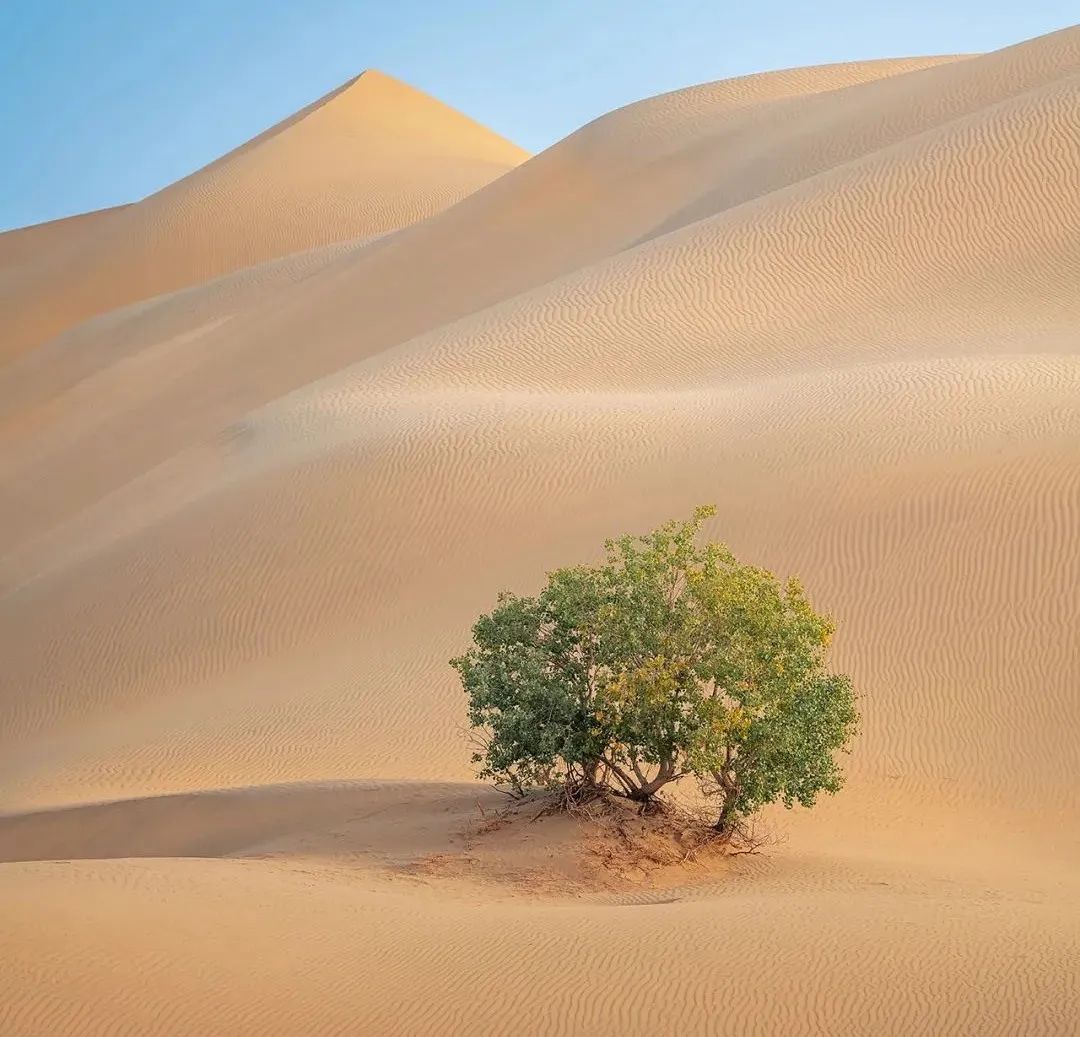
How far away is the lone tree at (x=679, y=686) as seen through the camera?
9609 mm

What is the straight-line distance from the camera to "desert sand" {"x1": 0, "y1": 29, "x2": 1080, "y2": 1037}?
7.21 m

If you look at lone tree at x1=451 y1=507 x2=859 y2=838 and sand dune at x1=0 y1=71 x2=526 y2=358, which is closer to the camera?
lone tree at x1=451 y1=507 x2=859 y2=838

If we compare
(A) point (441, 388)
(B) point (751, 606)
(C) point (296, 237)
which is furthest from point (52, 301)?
(B) point (751, 606)

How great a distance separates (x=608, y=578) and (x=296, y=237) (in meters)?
42.6

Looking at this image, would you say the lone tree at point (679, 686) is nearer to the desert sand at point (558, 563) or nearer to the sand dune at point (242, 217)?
the desert sand at point (558, 563)

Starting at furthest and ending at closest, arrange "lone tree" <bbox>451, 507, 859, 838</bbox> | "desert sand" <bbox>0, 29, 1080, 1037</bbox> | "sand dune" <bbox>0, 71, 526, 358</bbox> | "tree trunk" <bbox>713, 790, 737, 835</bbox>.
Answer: "sand dune" <bbox>0, 71, 526, 358</bbox>
"tree trunk" <bbox>713, 790, 737, 835</bbox>
"lone tree" <bbox>451, 507, 859, 838</bbox>
"desert sand" <bbox>0, 29, 1080, 1037</bbox>

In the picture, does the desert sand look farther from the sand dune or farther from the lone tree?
the sand dune

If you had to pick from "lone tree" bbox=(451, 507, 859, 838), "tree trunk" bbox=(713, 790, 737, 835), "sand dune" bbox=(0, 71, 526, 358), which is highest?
"sand dune" bbox=(0, 71, 526, 358)

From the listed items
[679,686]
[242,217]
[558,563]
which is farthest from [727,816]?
[242,217]

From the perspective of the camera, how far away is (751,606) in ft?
31.9

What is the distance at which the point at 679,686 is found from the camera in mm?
9672

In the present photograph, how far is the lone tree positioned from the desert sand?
60 cm

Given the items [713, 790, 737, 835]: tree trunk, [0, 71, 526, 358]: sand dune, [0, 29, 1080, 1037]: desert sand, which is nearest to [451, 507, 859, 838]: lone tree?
[713, 790, 737, 835]: tree trunk

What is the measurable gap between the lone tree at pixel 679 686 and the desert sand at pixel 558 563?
599mm
